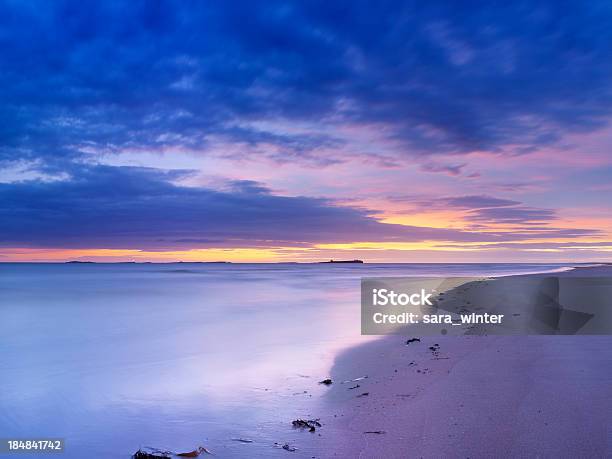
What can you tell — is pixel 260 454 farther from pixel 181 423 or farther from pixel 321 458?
pixel 181 423

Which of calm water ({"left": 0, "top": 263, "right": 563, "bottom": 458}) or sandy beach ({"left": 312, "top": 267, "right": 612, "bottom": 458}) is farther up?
sandy beach ({"left": 312, "top": 267, "right": 612, "bottom": 458})

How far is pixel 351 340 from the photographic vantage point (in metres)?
12.1

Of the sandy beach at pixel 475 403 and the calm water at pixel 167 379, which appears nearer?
the sandy beach at pixel 475 403

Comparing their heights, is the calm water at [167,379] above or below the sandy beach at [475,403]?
below

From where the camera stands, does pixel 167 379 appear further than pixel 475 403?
Yes

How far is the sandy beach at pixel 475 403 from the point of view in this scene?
4.62 metres

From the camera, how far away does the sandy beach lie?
4.62 meters

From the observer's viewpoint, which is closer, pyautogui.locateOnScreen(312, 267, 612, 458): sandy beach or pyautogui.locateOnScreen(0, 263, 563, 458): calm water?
pyautogui.locateOnScreen(312, 267, 612, 458): sandy beach

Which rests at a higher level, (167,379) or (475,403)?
(475,403)

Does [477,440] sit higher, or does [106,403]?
[477,440]

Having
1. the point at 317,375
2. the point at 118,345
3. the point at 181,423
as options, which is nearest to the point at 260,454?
the point at 181,423

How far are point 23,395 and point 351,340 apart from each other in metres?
7.34

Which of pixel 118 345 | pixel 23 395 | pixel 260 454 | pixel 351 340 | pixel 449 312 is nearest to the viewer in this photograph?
pixel 260 454

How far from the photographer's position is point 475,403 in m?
5.75
